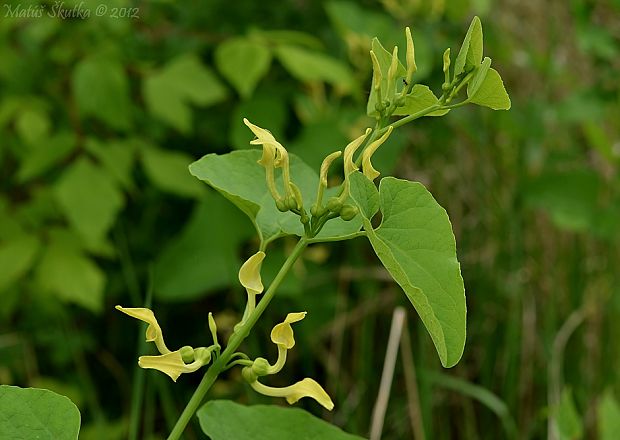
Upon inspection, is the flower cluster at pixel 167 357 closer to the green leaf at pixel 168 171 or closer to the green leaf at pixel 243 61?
the green leaf at pixel 243 61

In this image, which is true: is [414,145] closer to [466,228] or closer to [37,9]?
[466,228]

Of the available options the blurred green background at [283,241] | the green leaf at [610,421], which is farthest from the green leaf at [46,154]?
the green leaf at [610,421]

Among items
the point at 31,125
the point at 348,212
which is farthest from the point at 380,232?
the point at 31,125

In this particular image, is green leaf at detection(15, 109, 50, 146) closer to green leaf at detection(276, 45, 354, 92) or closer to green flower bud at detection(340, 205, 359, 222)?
green leaf at detection(276, 45, 354, 92)

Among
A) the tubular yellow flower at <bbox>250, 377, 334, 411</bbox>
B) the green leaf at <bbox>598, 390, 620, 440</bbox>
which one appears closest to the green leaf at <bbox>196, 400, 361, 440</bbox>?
the tubular yellow flower at <bbox>250, 377, 334, 411</bbox>

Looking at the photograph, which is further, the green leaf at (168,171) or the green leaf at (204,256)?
the green leaf at (204,256)
